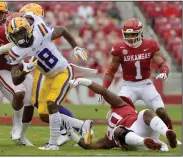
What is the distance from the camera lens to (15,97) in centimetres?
811

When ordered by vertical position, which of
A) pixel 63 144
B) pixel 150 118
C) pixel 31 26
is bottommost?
pixel 63 144

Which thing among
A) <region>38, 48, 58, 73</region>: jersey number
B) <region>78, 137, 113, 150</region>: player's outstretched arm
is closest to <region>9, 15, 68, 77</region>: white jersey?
<region>38, 48, 58, 73</region>: jersey number

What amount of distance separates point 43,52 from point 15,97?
936 mm

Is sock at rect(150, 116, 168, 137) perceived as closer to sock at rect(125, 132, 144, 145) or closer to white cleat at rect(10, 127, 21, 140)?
sock at rect(125, 132, 144, 145)

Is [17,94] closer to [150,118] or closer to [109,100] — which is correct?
[109,100]

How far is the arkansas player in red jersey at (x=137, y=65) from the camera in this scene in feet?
27.7

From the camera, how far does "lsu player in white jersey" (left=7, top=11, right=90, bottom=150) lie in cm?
722

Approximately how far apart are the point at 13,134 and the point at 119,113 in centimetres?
147

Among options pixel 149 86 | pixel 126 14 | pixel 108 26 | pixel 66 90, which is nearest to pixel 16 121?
pixel 66 90

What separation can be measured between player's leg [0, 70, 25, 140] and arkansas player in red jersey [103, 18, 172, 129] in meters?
1.08

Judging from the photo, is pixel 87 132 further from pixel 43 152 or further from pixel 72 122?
pixel 43 152

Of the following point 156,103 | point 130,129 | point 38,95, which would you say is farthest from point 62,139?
point 156,103

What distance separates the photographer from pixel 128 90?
8.56 m

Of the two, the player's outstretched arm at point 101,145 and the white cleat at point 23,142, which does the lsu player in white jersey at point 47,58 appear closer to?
the player's outstretched arm at point 101,145
